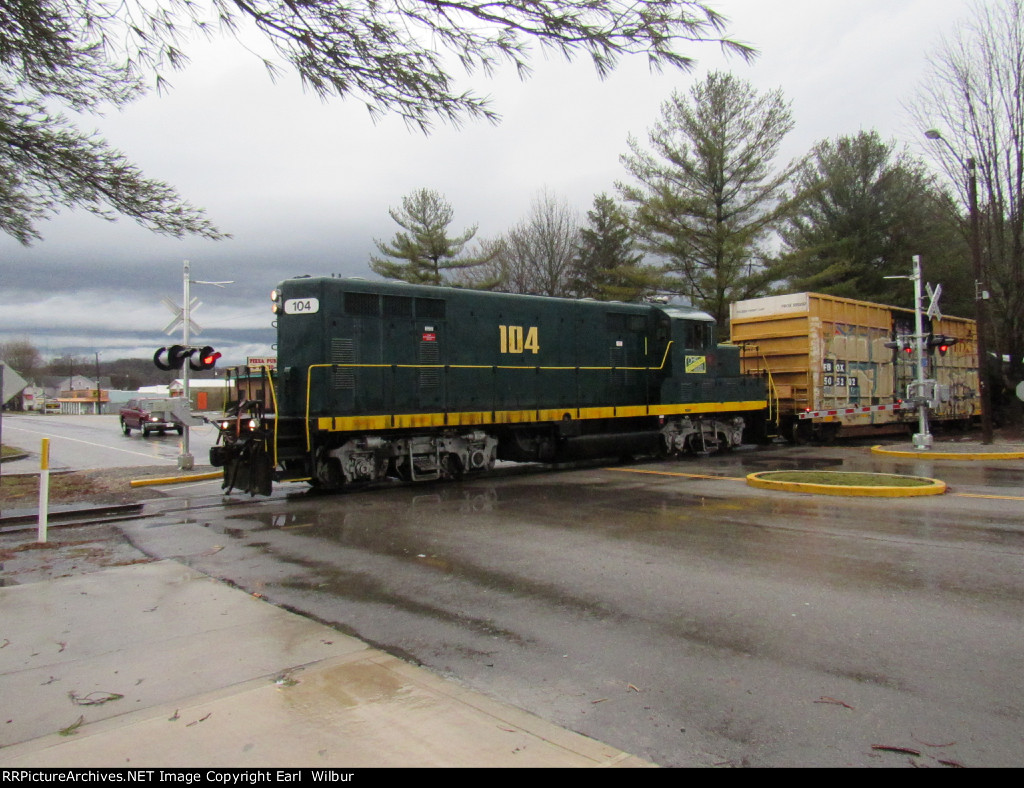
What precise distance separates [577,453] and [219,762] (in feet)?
41.4

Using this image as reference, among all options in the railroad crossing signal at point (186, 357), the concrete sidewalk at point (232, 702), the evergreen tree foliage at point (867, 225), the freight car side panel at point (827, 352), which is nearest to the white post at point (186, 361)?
the railroad crossing signal at point (186, 357)

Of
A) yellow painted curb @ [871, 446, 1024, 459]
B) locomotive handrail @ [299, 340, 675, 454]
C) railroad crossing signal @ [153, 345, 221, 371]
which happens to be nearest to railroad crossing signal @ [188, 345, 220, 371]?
railroad crossing signal @ [153, 345, 221, 371]

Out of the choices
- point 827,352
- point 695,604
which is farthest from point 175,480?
point 827,352

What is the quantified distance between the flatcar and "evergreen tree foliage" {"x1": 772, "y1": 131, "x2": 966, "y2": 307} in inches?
584

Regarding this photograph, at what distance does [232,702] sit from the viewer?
3723 mm

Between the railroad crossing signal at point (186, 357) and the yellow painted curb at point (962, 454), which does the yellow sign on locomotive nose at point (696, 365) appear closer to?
the yellow painted curb at point (962, 454)

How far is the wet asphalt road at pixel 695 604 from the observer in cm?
352

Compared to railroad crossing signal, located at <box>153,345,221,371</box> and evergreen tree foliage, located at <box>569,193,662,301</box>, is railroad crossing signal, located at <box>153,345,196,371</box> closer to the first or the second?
railroad crossing signal, located at <box>153,345,221,371</box>

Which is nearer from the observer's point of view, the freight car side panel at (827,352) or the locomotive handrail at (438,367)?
the locomotive handrail at (438,367)

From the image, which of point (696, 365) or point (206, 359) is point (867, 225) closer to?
point (696, 365)

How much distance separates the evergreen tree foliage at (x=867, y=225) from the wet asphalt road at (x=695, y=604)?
69.0 ft

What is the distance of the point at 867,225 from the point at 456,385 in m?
25.1

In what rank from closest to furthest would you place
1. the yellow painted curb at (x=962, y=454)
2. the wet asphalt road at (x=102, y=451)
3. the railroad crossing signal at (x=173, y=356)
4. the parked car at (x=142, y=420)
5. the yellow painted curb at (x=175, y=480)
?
1. the yellow painted curb at (x=175, y=480)
2. the railroad crossing signal at (x=173, y=356)
3. the yellow painted curb at (x=962, y=454)
4. the wet asphalt road at (x=102, y=451)
5. the parked car at (x=142, y=420)

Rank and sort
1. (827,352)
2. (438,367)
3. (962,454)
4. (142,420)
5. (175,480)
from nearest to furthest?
(438,367) → (175,480) → (962,454) → (827,352) → (142,420)
